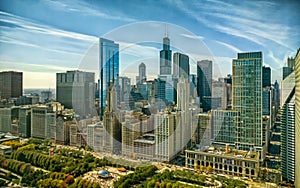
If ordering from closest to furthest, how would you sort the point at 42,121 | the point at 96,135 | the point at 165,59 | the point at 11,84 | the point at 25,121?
1. the point at 165,59
2. the point at 11,84
3. the point at 96,135
4. the point at 25,121
5. the point at 42,121

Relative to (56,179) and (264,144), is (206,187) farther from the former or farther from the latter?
(56,179)

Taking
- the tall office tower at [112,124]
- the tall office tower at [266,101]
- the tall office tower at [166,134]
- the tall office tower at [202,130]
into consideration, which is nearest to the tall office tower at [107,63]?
the tall office tower at [112,124]

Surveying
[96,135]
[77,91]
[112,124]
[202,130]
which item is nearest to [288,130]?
[202,130]

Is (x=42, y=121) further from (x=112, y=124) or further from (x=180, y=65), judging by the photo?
(x=180, y=65)

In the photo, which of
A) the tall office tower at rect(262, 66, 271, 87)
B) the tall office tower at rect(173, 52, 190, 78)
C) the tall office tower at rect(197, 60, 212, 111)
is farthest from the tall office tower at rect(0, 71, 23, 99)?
the tall office tower at rect(262, 66, 271, 87)

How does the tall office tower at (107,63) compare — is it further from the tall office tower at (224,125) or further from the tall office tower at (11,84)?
the tall office tower at (224,125)

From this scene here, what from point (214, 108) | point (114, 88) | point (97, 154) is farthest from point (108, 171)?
point (214, 108)

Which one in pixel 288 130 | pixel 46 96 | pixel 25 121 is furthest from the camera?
pixel 25 121
